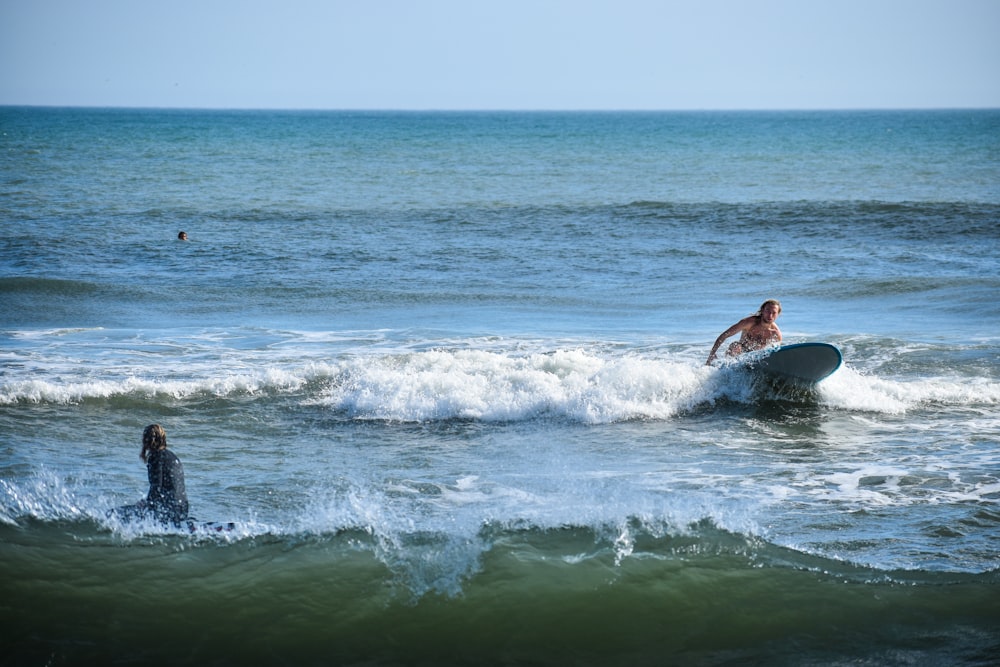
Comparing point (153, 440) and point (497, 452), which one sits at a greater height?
point (153, 440)

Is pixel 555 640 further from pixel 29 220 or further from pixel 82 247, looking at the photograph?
pixel 29 220

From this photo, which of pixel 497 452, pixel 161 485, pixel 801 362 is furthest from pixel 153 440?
pixel 801 362

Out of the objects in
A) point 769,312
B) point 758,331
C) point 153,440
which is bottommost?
point 153,440

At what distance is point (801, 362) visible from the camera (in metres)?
11.9

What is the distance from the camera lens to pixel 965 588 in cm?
700

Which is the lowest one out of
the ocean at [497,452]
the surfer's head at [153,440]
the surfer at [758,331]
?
the ocean at [497,452]

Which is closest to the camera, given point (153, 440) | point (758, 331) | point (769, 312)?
point (153, 440)

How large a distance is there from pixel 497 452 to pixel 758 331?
4278mm

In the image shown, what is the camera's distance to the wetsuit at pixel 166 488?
764 centimetres

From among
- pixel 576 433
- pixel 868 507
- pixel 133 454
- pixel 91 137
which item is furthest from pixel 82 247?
pixel 91 137

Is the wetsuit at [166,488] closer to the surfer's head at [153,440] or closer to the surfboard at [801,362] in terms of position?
the surfer's head at [153,440]

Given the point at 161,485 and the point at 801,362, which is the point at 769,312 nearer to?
the point at 801,362

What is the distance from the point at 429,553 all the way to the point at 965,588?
3.99 meters

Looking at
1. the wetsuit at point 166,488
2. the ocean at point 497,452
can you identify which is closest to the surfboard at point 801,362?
the ocean at point 497,452
